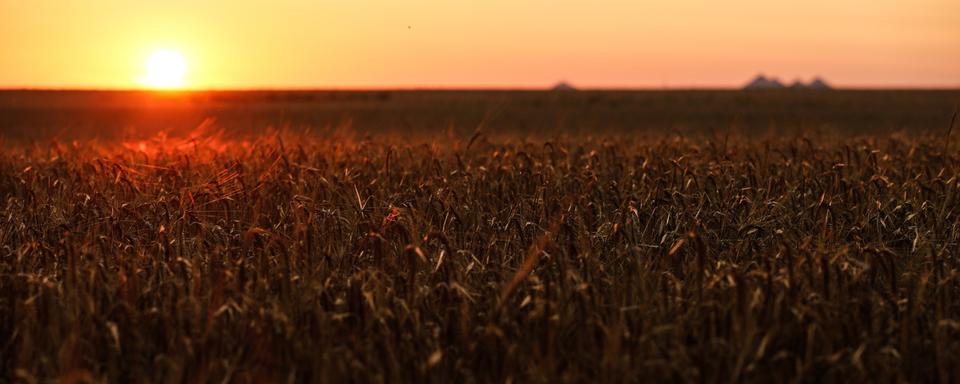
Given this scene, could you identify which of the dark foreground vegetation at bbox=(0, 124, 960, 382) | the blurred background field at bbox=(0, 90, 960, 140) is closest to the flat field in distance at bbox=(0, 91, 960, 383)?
the dark foreground vegetation at bbox=(0, 124, 960, 382)

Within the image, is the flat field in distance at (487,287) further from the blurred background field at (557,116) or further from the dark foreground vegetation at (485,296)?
the blurred background field at (557,116)

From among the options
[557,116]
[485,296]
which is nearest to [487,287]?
[485,296]

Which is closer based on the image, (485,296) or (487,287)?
(485,296)

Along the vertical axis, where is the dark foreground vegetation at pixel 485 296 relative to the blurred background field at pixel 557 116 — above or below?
above

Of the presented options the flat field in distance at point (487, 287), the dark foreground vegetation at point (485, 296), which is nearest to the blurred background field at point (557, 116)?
the flat field in distance at point (487, 287)

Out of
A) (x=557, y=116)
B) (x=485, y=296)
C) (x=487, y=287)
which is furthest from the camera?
(x=557, y=116)

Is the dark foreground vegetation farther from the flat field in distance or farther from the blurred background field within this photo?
the blurred background field

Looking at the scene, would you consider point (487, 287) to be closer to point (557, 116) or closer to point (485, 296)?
point (485, 296)

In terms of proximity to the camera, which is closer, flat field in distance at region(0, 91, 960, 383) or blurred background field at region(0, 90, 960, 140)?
flat field in distance at region(0, 91, 960, 383)

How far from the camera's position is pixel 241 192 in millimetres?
5438

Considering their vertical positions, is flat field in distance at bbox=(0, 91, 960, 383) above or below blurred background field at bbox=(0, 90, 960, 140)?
above

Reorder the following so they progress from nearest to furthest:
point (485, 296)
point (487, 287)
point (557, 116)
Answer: point (485, 296)
point (487, 287)
point (557, 116)

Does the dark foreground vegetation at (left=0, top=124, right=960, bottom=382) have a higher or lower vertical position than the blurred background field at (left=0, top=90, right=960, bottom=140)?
higher

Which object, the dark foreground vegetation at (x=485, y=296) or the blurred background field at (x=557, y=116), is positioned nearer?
the dark foreground vegetation at (x=485, y=296)
